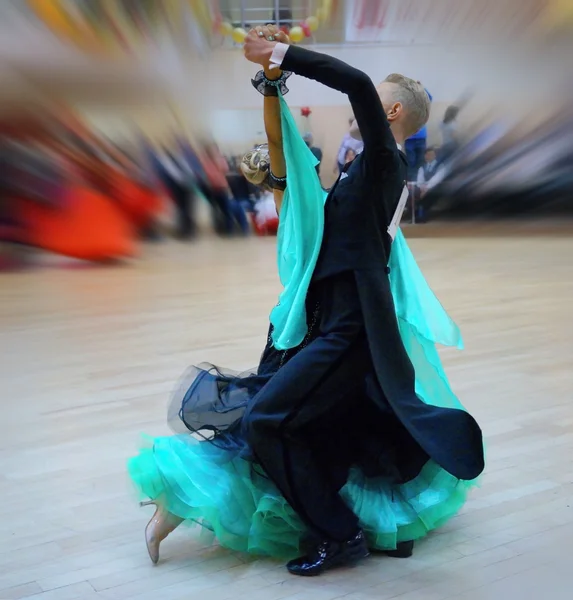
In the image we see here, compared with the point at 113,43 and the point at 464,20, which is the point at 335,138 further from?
the point at 113,43

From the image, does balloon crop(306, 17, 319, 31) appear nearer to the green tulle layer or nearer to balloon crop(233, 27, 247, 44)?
balloon crop(233, 27, 247, 44)

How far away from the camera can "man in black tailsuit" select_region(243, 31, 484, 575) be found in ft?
5.70

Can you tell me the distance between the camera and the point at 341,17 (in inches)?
348

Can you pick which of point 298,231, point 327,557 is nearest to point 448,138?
point 298,231

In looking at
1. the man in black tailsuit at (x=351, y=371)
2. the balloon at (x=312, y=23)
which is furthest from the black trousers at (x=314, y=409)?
the balloon at (x=312, y=23)

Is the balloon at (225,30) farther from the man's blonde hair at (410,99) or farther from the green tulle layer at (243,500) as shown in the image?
the green tulle layer at (243,500)

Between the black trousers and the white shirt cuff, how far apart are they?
49 cm

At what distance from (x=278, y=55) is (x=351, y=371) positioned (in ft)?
2.34

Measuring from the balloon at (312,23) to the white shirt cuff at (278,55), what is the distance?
7322mm

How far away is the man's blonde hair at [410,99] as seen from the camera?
1846 mm

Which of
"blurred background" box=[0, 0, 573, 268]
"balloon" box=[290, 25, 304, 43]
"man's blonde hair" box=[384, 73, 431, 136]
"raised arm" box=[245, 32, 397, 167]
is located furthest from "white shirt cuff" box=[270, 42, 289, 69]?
"balloon" box=[290, 25, 304, 43]

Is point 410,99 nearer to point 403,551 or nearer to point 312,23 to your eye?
point 403,551

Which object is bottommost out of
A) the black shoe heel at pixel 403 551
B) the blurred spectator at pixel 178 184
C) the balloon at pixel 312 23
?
the black shoe heel at pixel 403 551

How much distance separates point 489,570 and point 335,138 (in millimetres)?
8340
